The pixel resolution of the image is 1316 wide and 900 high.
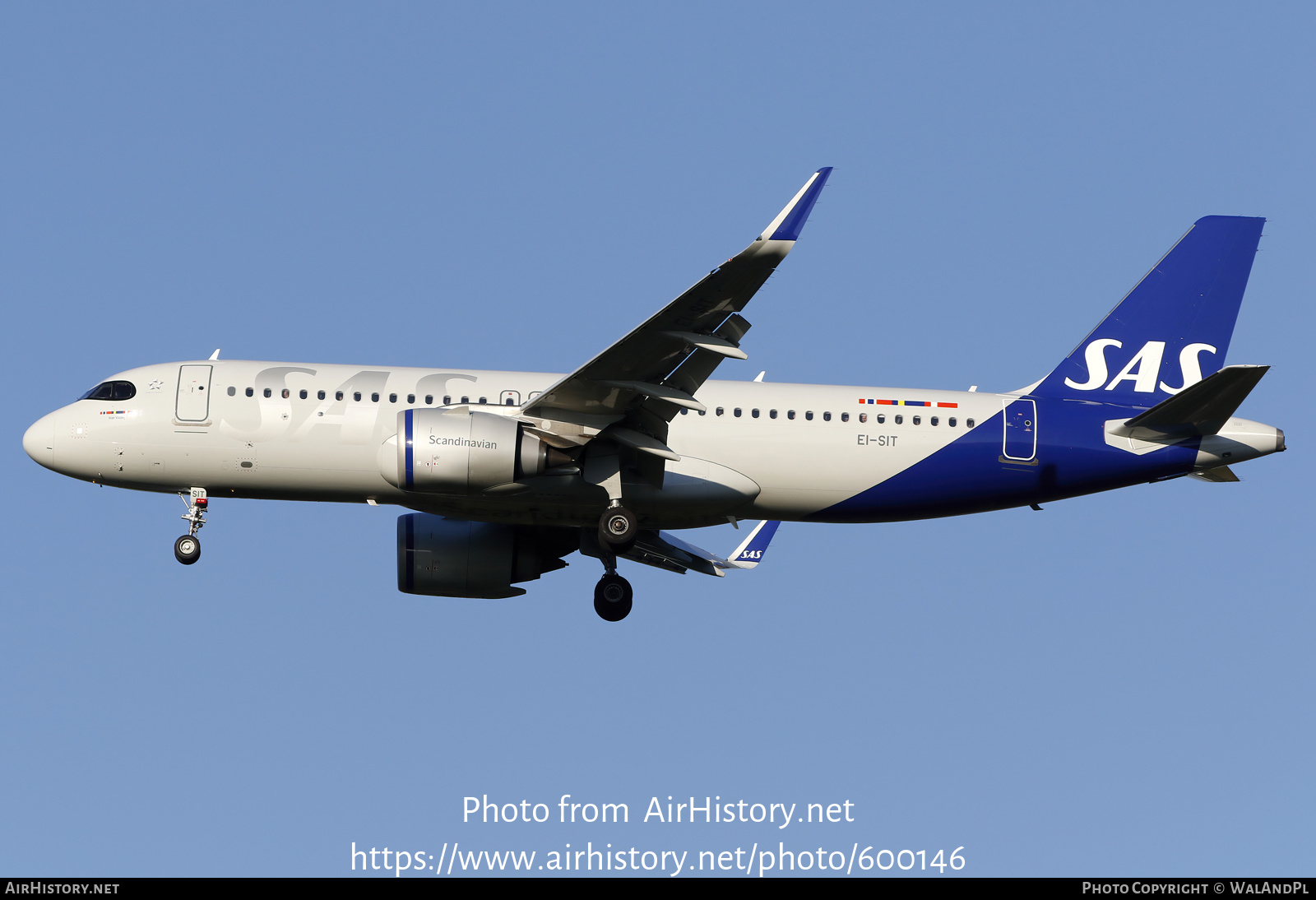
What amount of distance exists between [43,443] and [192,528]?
143 inches

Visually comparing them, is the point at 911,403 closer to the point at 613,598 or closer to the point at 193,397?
the point at 613,598

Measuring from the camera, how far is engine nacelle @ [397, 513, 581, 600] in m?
34.4

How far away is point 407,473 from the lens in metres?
28.9

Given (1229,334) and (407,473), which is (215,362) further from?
(1229,334)

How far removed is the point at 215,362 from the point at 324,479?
146 inches

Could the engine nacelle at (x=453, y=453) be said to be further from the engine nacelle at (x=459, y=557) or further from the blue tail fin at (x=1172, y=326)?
the blue tail fin at (x=1172, y=326)

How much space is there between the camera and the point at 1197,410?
3095 cm

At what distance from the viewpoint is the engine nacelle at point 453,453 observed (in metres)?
28.9

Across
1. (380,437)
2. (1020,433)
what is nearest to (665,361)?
(380,437)

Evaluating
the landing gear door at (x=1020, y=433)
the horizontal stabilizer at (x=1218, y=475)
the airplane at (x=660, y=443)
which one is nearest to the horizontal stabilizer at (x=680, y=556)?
the airplane at (x=660, y=443)

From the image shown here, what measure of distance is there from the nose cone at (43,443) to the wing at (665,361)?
10471mm
